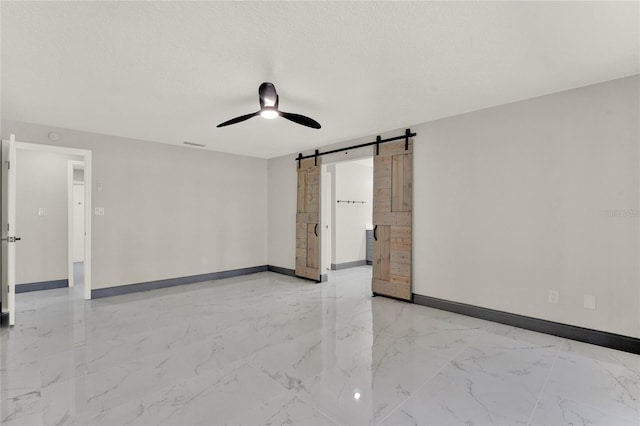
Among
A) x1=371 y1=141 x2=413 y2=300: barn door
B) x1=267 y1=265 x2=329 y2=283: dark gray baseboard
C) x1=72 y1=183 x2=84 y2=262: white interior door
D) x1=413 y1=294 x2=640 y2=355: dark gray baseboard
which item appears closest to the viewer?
x1=413 y1=294 x2=640 y2=355: dark gray baseboard

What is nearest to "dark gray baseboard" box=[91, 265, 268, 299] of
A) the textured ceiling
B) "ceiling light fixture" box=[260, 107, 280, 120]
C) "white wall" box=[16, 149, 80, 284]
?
"white wall" box=[16, 149, 80, 284]

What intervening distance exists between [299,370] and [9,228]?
3.62 metres

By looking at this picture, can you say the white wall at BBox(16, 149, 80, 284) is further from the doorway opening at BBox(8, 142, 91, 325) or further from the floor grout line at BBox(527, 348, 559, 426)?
the floor grout line at BBox(527, 348, 559, 426)

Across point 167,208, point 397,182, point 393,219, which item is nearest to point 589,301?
point 393,219

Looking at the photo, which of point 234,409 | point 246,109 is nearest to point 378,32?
point 246,109

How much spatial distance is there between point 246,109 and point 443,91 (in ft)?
7.21

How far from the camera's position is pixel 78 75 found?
2.81 meters

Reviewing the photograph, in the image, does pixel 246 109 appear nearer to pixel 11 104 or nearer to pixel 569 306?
pixel 11 104

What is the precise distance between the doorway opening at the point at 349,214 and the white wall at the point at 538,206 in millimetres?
2696

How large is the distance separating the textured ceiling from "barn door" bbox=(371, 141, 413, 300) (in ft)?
2.90

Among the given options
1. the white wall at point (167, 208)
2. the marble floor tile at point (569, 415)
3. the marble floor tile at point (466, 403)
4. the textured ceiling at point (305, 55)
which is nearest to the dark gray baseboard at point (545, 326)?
the marble floor tile at point (569, 415)

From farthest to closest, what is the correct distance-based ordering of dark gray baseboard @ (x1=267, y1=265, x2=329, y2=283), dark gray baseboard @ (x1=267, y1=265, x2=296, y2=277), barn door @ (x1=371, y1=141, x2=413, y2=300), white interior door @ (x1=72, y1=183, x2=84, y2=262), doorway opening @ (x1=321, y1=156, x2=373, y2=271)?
white interior door @ (x1=72, y1=183, x2=84, y2=262)
doorway opening @ (x1=321, y1=156, x2=373, y2=271)
dark gray baseboard @ (x1=267, y1=265, x2=296, y2=277)
dark gray baseboard @ (x1=267, y1=265, x2=329, y2=283)
barn door @ (x1=371, y1=141, x2=413, y2=300)

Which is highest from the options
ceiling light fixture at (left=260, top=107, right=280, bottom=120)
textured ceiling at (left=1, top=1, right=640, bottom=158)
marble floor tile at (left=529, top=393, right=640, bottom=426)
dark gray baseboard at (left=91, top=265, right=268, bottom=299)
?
textured ceiling at (left=1, top=1, right=640, bottom=158)

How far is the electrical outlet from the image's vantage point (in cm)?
302
